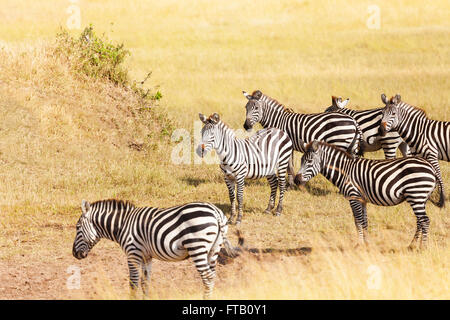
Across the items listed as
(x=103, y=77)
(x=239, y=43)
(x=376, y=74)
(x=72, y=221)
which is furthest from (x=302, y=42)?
(x=72, y=221)

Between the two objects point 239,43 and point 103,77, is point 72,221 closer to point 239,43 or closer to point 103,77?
point 103,77

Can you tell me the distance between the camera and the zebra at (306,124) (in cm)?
1666

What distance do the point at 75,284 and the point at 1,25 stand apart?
38.1 m

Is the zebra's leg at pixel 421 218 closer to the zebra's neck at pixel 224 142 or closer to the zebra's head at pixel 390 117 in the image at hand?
the zebra's neck at pixel 224 142

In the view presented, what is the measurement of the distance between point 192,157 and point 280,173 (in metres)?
5.94

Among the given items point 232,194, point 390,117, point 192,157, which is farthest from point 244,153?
point 192,157

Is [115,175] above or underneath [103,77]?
underneath

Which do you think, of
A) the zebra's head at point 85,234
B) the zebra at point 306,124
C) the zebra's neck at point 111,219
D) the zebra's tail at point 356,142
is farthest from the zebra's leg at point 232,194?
the zebra's head at point 85,234

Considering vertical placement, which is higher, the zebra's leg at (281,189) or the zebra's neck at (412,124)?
the zebra's neck at (412,124)

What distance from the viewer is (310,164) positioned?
480 inches

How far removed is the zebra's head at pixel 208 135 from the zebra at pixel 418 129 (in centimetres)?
437

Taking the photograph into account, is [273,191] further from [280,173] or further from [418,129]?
[418,129]

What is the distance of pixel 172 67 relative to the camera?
126ft

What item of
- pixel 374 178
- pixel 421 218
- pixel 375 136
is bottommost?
pixel 421 218
